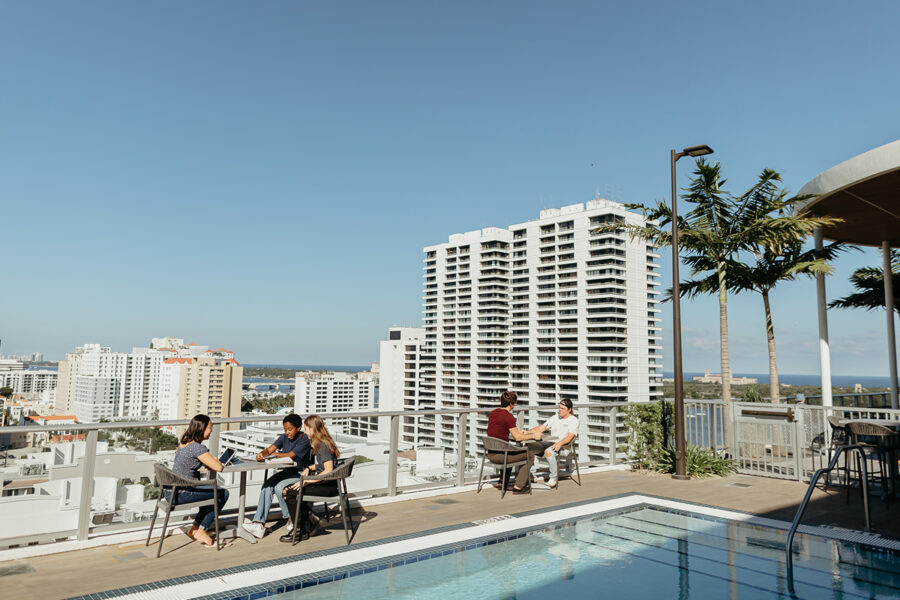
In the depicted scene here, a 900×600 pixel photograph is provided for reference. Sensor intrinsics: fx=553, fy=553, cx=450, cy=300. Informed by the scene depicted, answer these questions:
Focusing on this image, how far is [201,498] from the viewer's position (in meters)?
5.20

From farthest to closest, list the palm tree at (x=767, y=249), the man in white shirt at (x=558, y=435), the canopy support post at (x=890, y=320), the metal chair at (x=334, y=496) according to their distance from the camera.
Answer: the canopy support post at (x=890, y=320) < the palm tree at (x=767, y=249) < the man in white shirt at (x=558, y=435) < the metal chair at (x=334, y=496)

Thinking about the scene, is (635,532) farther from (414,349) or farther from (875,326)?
(414,349)

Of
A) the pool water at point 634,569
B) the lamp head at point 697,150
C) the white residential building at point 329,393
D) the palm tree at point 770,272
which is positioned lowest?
the white residential building at point 329,393

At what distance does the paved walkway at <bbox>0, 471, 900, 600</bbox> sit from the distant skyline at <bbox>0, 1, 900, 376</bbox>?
4.96 m

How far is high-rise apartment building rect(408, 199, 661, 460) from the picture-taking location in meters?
98.6

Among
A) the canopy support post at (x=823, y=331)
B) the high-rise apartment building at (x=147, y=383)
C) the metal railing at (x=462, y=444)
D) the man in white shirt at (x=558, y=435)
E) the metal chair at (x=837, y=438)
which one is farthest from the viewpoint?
the high-rise apartment building at (x=147, y=383)

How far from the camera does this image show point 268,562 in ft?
15.3

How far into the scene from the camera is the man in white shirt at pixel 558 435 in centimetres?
845

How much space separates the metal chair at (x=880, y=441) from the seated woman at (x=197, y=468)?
7.46 m

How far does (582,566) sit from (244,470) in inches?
129

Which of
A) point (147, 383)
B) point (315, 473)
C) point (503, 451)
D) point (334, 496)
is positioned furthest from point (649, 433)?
point (147, 383)

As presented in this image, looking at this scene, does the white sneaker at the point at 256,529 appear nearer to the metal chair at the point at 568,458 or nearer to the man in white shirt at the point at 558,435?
the man in white shirt at the point at 558,435

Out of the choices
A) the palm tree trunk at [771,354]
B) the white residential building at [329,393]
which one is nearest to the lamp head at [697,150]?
the palm tree trunk at [771,354]

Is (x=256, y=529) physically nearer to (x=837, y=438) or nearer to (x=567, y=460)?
(x=567, y=460)
